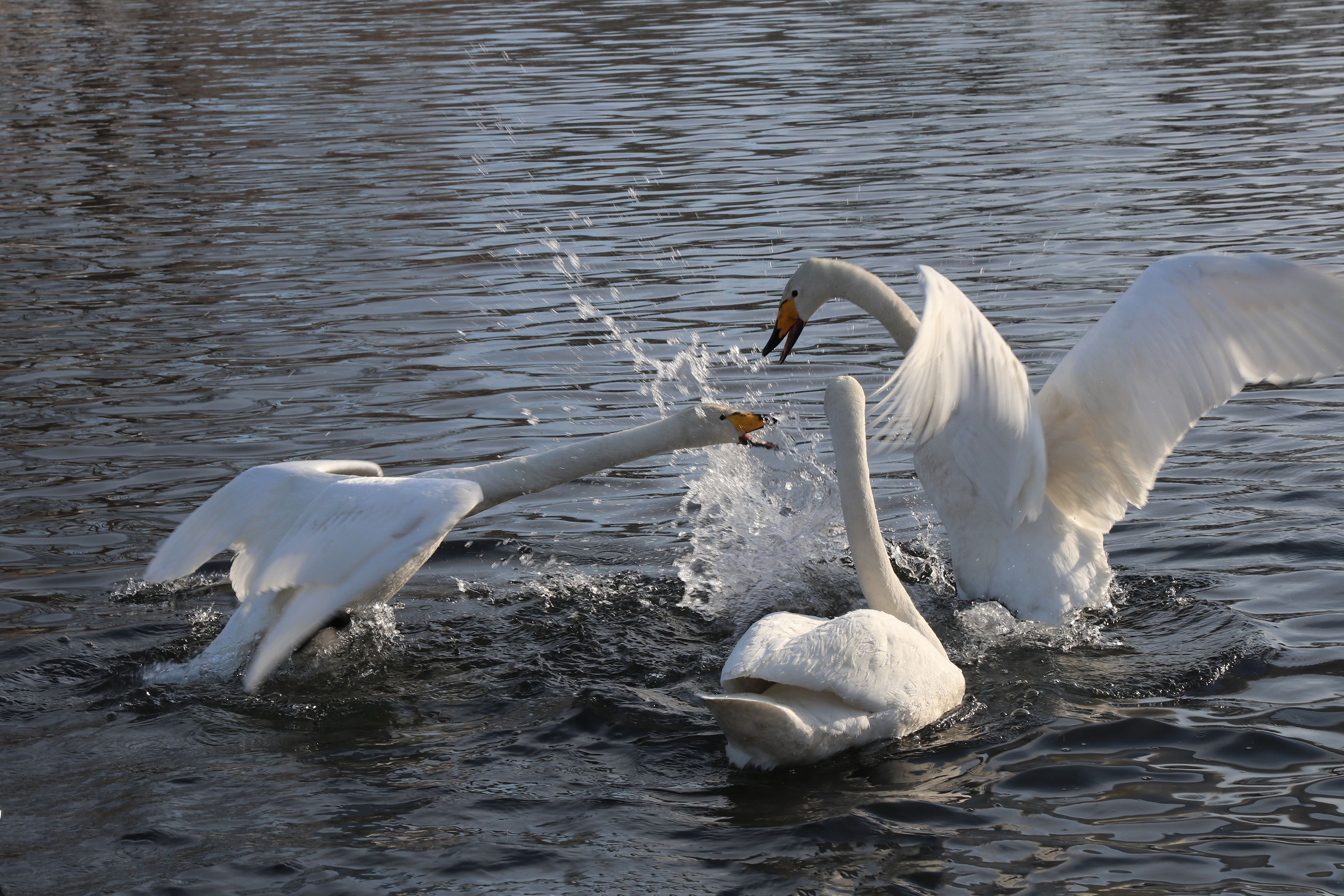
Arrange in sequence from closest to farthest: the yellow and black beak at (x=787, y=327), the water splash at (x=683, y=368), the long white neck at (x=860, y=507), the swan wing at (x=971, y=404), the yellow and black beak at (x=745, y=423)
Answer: the swan wing at (x=971, y=404)
the long white neck at (x=860, y=507)
the yellow and black beak at (x=745, y=423)
the yellow and black beak at (x=787, y=327)
the water splash at (x=683, y=368)

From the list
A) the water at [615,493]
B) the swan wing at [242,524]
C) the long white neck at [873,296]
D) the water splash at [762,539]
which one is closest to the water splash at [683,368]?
the water at [615,493]

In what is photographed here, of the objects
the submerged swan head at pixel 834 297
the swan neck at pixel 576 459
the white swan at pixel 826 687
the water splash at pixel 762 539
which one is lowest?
the water splash at pixel 762 539

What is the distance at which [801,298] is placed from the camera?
7391 mm

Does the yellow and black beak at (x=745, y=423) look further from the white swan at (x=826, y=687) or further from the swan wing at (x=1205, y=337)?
the swan wing at (x=1205, y=337)

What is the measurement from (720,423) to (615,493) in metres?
2.07

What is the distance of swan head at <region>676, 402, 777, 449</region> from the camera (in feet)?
20.9

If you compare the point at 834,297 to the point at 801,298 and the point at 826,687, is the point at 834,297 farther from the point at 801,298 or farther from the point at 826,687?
the point at 826,687

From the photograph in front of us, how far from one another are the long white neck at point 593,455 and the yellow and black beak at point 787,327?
1033 mm

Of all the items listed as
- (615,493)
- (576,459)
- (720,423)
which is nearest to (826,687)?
(720,423)

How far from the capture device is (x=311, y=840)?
15.4 feet

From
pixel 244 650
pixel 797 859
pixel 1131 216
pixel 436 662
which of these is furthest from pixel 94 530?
pixel 1131 216

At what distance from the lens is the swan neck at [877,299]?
710 centimetres

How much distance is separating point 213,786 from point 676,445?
2.42m

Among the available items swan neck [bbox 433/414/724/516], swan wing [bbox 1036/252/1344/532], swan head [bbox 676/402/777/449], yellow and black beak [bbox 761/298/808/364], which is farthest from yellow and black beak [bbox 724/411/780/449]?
swan wing [bbox 1036/252/1344/532]
